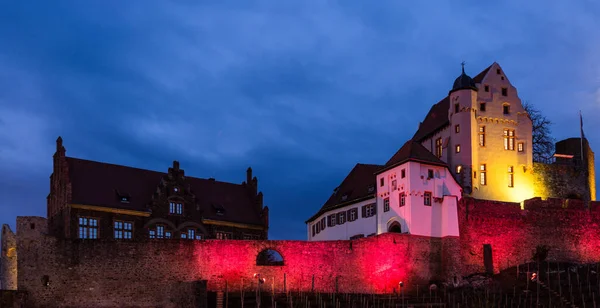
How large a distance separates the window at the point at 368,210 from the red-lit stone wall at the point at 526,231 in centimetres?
665

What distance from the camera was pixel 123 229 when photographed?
74.6 metres

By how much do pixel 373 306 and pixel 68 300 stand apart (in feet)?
64.6

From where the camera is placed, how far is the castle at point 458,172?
72125 mm

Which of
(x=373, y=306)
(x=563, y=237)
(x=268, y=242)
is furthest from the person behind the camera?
(x=563, y=237)

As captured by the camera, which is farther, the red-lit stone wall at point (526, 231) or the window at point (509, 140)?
the window at point (509, 140)

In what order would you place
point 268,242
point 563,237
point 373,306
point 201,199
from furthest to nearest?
point 201,199 → point 563,237 → point 268,242 → point 373,306

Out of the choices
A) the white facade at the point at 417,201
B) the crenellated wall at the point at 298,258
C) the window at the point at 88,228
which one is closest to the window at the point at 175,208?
the window at the point at 88,228

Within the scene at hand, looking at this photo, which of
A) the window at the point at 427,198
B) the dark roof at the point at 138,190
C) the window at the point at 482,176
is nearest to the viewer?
the window at the point at 427,198

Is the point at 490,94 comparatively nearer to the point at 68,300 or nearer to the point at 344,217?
the point at 344,217

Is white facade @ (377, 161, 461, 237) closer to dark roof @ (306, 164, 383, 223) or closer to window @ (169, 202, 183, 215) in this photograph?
dark roof @ (306, 164, 383, 223)

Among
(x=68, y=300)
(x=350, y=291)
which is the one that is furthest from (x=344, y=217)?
(x=68, y=300)

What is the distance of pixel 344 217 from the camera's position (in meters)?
79.9

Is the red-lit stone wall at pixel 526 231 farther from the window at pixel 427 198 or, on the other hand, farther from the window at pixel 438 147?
the window at pixel 438 147

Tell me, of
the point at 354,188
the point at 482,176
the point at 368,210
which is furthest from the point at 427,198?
the point at 354,188
